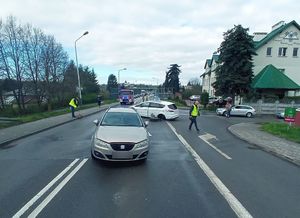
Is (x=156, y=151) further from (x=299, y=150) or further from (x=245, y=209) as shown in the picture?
(x=299, y=150)

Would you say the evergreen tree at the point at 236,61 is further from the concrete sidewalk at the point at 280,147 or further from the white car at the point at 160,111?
the concrete sidewalk at the point at 280,147

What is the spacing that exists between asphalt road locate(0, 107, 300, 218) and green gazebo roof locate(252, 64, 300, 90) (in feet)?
91.8

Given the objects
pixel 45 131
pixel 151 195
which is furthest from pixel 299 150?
pixel 45 131

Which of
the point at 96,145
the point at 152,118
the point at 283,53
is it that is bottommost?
the point at 152,118

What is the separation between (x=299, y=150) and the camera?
953 centimetres

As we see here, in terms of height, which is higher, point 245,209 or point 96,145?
point 96,145

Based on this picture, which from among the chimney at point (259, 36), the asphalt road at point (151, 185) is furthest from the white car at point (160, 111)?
the chimney at point (259, 36)

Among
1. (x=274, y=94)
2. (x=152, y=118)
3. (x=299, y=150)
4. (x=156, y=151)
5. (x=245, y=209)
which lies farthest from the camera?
(x=274, y=94)

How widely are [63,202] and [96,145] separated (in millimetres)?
2274

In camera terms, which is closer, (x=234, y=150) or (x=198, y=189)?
(x=198, y=189)

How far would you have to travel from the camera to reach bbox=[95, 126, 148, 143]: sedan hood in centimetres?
666

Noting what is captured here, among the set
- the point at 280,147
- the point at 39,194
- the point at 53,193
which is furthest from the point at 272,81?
the point at 39,194

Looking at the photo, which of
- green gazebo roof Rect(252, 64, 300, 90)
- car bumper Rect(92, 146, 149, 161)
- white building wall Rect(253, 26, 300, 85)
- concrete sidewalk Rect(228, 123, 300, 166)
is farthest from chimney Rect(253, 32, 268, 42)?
car bumper Rect(92, 146, 149, 161)

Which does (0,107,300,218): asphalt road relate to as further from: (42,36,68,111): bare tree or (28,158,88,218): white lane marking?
(42,36,68,111): bare tree
